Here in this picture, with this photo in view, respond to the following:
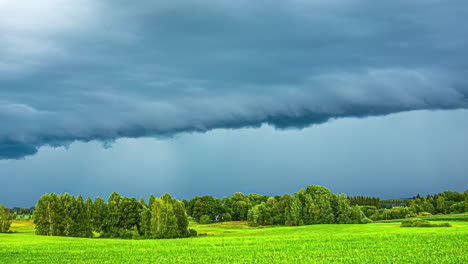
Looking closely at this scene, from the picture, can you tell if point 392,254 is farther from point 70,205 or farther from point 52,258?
point 70,205

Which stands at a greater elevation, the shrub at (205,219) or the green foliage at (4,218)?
the green foliage at (4,218)

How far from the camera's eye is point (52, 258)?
3988 centimetres

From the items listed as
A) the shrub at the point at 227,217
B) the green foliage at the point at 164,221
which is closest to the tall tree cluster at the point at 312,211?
the shrub at the point at 227,217

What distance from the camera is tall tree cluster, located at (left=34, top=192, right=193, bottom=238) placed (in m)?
100

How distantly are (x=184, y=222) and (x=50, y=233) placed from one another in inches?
1381

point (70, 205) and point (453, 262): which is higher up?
point (70, 205)

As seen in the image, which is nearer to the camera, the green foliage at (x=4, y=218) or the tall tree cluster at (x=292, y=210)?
the green foliage at (x=4, y=218)

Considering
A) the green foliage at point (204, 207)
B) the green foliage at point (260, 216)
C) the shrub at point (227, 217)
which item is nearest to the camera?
the green foliage at point (260, 216)

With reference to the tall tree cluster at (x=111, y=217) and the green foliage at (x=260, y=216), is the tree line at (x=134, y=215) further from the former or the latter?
the green foliage at (x=260, y=216)

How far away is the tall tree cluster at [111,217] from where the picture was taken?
100 meters

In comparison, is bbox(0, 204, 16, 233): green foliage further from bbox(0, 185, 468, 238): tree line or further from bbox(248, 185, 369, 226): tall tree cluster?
bbox(248, 185, 369, 226): tall tree cluster

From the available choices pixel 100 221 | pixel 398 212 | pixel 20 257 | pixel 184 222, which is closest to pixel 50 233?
pixel 100 221

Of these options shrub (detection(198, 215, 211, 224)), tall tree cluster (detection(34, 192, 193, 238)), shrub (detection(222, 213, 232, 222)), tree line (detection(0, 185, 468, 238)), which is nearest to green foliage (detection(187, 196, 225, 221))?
shrub (detection(222, 213, 232, 222))

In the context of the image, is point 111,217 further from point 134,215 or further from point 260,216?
point 260,216
